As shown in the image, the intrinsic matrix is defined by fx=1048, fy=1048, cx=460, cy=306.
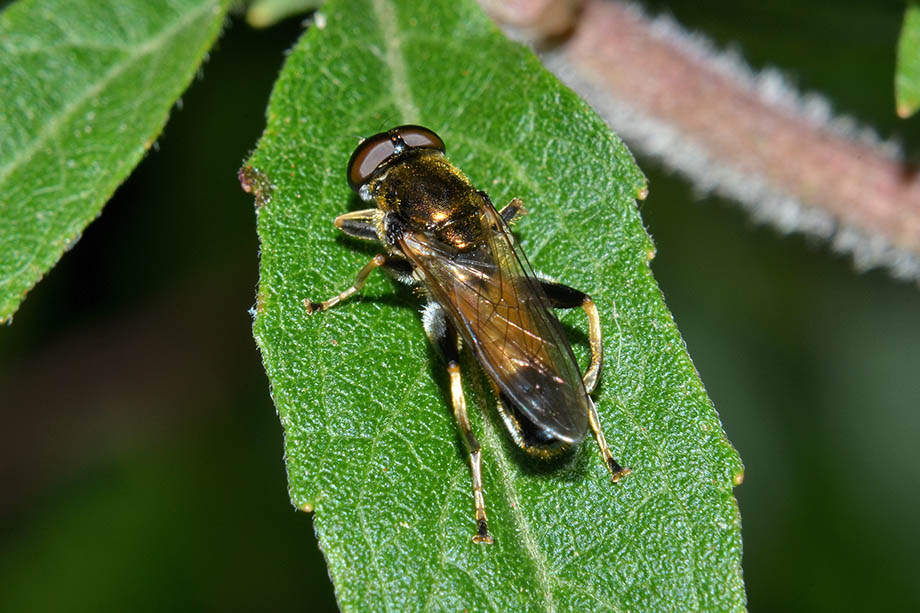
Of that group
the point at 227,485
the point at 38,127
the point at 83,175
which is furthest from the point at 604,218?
the point at 227,485

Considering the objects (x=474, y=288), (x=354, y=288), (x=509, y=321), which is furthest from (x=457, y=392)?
(x=474, y=288)

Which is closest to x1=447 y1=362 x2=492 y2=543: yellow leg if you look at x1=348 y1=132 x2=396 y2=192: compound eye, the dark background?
x1=348 y1=132 x2=396 y2=192: compound eye

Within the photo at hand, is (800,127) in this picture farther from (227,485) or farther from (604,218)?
(227,485)

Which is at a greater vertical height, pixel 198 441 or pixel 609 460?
pixel 609 460

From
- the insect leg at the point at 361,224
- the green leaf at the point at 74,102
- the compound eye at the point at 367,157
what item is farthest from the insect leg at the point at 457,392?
the green leaf at the point at 74,102

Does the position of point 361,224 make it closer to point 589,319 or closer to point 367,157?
point 367,157

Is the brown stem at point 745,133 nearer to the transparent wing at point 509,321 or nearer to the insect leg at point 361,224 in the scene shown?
the transparent wing at point 509,321
